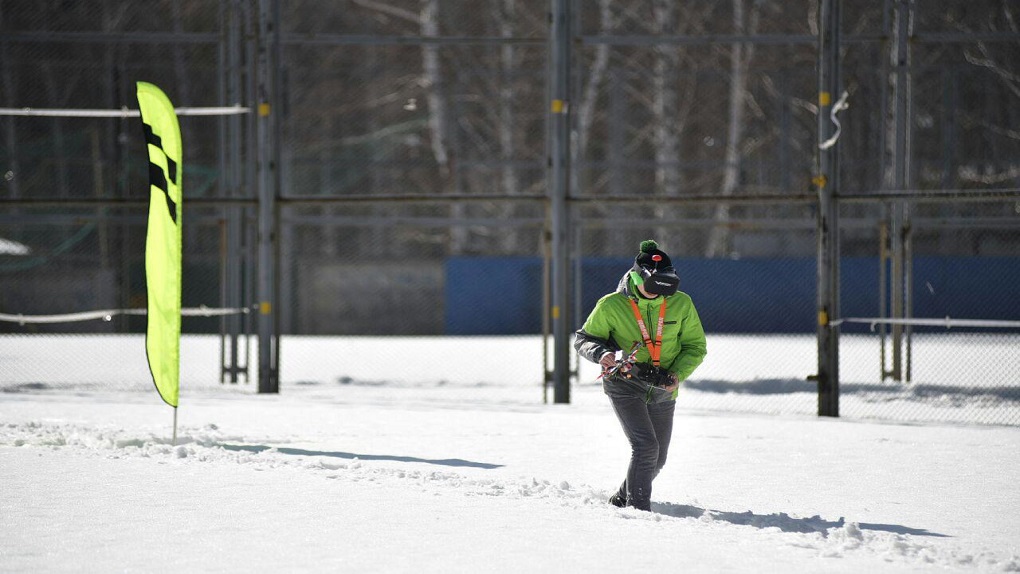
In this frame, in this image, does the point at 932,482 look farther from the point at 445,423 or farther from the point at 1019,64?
the point at 1019,64

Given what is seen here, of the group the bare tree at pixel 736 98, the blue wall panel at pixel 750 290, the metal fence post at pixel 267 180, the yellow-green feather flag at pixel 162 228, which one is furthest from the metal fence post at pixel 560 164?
the bare tree at pixel 736 98

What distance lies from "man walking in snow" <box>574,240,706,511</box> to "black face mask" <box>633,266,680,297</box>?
7 centimetres

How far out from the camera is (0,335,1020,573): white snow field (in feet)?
17.5

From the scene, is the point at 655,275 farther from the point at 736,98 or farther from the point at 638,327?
the point at 736,98

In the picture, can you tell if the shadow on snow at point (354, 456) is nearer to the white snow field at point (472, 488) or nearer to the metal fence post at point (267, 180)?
the white snow field at point (472, 488)

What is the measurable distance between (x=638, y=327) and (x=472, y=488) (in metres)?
1.51

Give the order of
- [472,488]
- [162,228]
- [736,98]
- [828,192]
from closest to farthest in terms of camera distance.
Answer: [472,488] < [162,228] < [828,192] < [736,98]

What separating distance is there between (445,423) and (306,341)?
12.8 m

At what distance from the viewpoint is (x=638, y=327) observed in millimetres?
6289

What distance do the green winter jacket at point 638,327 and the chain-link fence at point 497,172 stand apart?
11.3m

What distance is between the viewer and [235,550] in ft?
17.6

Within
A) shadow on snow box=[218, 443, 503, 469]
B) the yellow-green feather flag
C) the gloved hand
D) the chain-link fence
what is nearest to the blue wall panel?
the chain-link fence

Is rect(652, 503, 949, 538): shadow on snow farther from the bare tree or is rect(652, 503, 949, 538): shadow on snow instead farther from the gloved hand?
the bare tree

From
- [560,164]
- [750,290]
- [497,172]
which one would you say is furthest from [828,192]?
[497,172]
